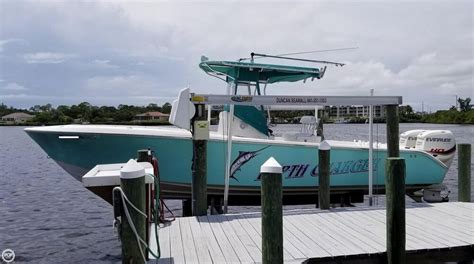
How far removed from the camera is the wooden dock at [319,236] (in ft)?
16.3

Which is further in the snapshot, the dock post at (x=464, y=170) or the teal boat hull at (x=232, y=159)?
the teal boat hull at (x=232, y=159)

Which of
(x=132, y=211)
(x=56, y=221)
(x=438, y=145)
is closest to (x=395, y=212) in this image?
(x=132, y=211)

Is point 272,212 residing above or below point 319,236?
above

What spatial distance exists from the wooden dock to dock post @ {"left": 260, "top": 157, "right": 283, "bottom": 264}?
1.90 ft

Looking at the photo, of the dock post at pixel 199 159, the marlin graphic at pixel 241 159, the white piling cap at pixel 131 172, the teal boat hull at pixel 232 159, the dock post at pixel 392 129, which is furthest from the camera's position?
the marlin graphic at pixel 241 159

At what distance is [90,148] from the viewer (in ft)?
26.8

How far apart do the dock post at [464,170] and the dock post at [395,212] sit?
3196mm

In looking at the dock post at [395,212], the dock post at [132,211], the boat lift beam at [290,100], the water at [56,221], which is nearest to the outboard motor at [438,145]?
the water at [56,221]

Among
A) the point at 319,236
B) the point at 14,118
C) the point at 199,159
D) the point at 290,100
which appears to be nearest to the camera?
the point at 319,236

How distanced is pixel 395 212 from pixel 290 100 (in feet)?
8.14

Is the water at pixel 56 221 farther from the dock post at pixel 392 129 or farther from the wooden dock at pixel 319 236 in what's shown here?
the wooden dock at pixel 319 236

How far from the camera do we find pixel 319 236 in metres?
5.69

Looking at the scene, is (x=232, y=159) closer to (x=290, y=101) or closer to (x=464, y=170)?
(x=290, y=101)

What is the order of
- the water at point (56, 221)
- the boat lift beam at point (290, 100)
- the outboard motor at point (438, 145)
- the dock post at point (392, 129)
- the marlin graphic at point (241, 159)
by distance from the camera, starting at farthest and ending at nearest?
the outboard motor at point (438, 145) < the marlin graphic at point (241, 159) < the water at point (56, 221) < the dock post at point (392, 129) < the boat lift beam at point (290, 100)
